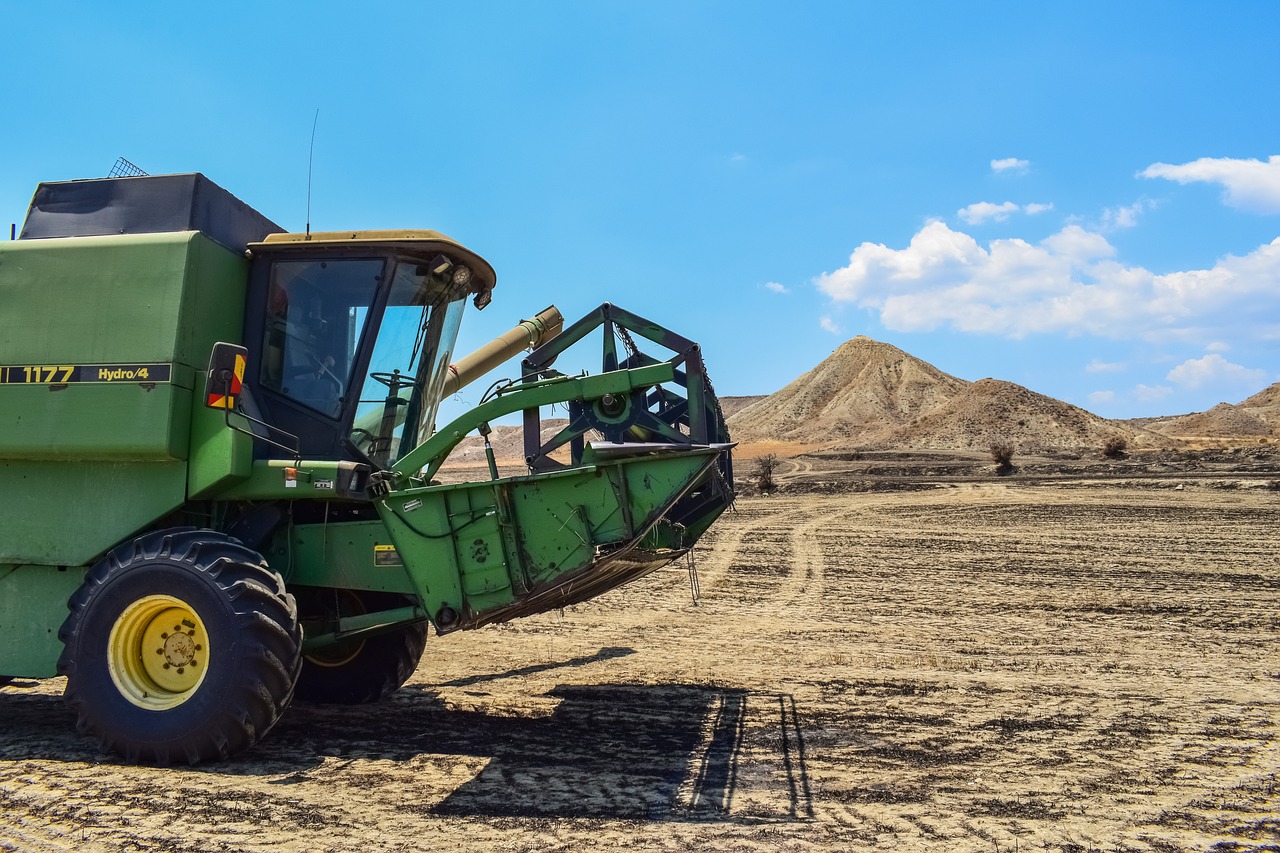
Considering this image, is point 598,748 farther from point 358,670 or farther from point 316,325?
point 316,325

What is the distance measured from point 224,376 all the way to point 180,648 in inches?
63.7

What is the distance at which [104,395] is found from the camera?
18.8ft

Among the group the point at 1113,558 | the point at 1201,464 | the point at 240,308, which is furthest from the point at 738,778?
the point at 1201,464

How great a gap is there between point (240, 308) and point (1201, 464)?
32841 millimetres

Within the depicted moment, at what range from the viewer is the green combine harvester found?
5.31m

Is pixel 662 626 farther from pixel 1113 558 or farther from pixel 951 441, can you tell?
pixel 951 441

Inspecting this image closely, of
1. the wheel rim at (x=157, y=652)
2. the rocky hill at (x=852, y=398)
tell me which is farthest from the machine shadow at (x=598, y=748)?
the rocky hill at (x=852, y=398)

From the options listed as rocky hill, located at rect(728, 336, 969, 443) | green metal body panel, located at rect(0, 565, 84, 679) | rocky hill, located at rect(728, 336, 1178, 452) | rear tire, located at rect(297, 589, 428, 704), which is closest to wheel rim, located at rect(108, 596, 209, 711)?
green metal body panel, located at rect(0, 565, 84, 679)

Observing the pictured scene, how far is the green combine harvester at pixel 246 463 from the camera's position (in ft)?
17.4

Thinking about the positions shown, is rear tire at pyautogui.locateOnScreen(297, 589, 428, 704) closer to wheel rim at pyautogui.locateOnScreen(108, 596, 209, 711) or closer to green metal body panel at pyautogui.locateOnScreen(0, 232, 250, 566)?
wheel rim at pyautogui.locateOnScreen(108, 596, 209, 711)

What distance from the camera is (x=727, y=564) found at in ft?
49.1

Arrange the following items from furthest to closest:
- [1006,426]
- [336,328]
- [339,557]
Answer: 1. [1006,426]
2. [336,328]
3. [339,557]

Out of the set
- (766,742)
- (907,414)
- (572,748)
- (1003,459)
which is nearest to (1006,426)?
(907,414)

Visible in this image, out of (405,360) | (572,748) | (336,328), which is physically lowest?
(572,748)
